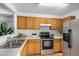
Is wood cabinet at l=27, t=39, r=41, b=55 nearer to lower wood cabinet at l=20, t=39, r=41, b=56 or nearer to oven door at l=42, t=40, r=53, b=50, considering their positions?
lower wood cabinet at l=20, t=39, r=41, b=56

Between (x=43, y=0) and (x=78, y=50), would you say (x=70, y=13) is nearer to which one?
(x=78, y=50)

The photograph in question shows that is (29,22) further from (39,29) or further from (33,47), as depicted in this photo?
(33,47)

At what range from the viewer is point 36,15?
577cm

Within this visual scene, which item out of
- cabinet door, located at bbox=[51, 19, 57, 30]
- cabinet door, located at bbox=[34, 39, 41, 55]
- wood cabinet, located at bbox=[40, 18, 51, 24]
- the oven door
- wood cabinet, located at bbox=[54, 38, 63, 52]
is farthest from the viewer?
cabinet door, located at bbox=[51, 19, 57, 30]

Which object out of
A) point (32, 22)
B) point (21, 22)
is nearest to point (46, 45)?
point (32, 22)

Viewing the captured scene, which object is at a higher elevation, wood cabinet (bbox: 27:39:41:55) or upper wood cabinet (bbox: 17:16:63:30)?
upper wood cabinet (bbox: 17:16:63:30)

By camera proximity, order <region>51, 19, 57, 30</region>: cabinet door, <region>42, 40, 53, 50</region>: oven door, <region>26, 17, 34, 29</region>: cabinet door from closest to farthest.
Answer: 1. <region>42, 40, 53, 50</region>: oven door
2. <region>26, 17, 34, 29</region>: cabinet door
3. <region>51, 19, 57, 30</region>: cabinet door

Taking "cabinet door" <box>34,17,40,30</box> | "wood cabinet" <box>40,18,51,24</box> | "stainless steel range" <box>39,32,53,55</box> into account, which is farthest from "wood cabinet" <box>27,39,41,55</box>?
"wood cabinet" <box>40,18,51,24</box>

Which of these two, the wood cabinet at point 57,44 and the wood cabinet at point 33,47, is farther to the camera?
the wood cabinet at point 57,44

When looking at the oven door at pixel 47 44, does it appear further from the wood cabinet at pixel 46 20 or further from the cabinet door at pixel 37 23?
the wood cabinet at pixel 46 20

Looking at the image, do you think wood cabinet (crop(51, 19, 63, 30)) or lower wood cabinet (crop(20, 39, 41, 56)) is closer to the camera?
lower wood cabinet (crop(20, 39, 41, 56))

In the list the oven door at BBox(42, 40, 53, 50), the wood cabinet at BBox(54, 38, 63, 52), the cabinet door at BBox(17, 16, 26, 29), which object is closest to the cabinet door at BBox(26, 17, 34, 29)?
the cabinet door at BBox(17, 16, 26, 29)

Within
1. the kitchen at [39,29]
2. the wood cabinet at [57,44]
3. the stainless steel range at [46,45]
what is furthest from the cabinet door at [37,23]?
the wood cabinet at [57,44]

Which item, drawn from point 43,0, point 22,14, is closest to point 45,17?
point 22,14
